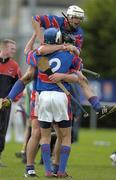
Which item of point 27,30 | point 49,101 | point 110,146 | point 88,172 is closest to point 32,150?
point 49,101

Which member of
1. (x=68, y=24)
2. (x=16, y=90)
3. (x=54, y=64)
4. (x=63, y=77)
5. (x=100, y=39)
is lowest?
(x=16, y=90)

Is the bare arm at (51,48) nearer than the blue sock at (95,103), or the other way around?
the bare arm at (51,48)

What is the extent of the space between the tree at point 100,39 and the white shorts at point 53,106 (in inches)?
994

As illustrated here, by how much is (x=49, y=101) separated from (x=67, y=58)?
0.65 meters

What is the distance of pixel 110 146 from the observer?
21.9 metres

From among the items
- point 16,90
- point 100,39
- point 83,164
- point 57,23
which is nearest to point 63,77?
point 16,90

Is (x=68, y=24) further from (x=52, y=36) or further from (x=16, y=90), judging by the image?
(x=16, y=90)

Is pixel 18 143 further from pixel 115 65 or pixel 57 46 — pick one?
pixel 115 65

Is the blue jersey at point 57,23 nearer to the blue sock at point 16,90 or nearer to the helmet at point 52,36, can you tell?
the helmet at point 52,36

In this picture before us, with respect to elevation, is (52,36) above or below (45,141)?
above

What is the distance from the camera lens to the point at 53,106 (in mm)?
11664

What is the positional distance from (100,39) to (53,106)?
25.6 metres

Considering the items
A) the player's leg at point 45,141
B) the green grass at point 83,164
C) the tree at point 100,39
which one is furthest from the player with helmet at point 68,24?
the tree at point 100,39

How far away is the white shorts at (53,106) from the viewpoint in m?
11.7
